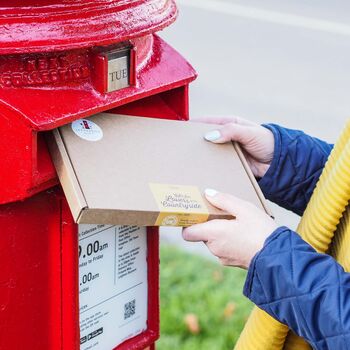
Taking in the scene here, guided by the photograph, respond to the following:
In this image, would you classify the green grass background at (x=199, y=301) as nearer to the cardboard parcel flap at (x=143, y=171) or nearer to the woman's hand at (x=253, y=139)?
the woman's hand at (x=253, y=139)

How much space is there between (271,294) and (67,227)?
1.54 ft

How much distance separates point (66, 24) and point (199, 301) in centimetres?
222

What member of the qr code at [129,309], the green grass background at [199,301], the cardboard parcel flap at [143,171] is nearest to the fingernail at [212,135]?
the cardboard parcel flap at [143,171]

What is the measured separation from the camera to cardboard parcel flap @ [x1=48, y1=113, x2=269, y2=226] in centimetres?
Answer: 192

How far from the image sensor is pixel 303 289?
2023 mm

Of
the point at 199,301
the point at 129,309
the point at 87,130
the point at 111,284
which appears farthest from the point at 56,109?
the point at 199,301

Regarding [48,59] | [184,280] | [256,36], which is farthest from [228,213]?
[256,36]

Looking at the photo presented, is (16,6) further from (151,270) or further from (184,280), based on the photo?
(184,280)

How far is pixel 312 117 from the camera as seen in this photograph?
21.5ft

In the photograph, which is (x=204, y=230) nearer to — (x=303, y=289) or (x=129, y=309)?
(x=303, y=289)

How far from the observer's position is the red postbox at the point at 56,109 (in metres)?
1.91

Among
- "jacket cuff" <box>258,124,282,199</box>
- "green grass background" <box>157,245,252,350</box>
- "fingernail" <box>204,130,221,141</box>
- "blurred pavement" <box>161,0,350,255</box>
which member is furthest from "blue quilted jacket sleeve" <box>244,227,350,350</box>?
"blurred pavement" <box>161,0,350,255</box>

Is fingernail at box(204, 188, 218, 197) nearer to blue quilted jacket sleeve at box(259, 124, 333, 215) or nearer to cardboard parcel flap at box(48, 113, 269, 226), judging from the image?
cardboard parcel flap at box(48, 113, 269, 226)

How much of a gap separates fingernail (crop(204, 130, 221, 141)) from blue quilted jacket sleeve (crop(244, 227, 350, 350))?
29 cm
